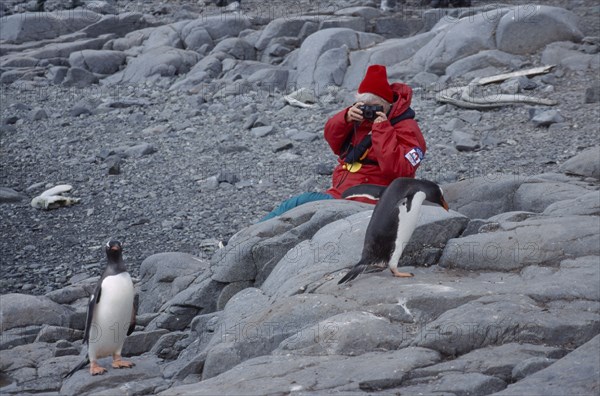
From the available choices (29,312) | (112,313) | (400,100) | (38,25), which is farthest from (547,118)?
(38,25)

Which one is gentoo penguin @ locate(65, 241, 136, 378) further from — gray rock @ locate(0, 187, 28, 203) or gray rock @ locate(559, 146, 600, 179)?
gray rock @ locate(0, 187, 28, 203)

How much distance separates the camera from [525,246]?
5.67 m

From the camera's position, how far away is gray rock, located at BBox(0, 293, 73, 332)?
6746 millimetres

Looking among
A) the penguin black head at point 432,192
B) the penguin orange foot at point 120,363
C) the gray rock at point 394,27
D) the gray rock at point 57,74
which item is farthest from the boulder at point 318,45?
the penguin orange foot at point 120,363

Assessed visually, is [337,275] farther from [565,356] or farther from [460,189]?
[460,189]

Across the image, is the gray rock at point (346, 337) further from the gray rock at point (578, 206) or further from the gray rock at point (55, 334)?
the gray rock at point (55, 334)

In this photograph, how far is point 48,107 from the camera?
1612cm

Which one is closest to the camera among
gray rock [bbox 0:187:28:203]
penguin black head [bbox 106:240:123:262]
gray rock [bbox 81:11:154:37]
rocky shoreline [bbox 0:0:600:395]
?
rocky shoreline [bbox 0:0:600:395]

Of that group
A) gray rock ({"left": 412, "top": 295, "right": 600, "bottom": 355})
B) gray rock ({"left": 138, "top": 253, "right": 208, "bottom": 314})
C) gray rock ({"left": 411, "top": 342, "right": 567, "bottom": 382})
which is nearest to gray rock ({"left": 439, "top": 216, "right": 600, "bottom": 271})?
gray rock ({"left": 412, "top": 295, "right": 600, "bottom": 355})

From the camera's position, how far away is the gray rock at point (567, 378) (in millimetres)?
3904

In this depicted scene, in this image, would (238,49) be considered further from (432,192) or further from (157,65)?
(432,192)

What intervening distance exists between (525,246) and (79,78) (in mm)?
13595

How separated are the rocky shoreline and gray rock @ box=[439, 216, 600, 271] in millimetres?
13

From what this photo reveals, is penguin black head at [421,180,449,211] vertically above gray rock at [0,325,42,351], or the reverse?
penguin black head at [421,180,449,211]
